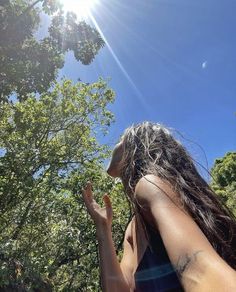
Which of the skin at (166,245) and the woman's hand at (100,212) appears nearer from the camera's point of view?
the skin at (166,245)

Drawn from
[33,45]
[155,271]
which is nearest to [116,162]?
[155,271]

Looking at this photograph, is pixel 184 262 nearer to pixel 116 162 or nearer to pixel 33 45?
pixel 116 162

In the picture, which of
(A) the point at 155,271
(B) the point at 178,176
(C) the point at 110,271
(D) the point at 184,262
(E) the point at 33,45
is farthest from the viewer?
(E) the point at 33,45

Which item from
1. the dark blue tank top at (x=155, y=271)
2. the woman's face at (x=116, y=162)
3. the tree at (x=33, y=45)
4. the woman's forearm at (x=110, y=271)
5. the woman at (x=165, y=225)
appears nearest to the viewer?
the woman at (x=165, y=225)

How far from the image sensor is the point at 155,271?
4.34ft

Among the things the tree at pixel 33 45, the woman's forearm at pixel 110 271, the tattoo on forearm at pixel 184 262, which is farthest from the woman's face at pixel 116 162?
the tree at pixel 33 45

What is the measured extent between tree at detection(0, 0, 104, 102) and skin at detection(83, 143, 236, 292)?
843cm

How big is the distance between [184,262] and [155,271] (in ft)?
1.33

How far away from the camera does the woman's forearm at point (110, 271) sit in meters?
1.60

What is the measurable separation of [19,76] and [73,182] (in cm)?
946

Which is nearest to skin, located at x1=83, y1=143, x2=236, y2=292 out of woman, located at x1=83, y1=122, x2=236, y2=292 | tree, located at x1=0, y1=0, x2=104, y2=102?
woman, located at x1=83, y1=122, x2=236, y2=292

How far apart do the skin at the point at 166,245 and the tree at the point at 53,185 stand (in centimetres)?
1066

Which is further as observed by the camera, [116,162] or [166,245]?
[116,162]

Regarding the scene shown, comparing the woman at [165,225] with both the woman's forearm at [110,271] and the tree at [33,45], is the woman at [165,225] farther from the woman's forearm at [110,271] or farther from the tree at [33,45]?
the tree at [33,45]
